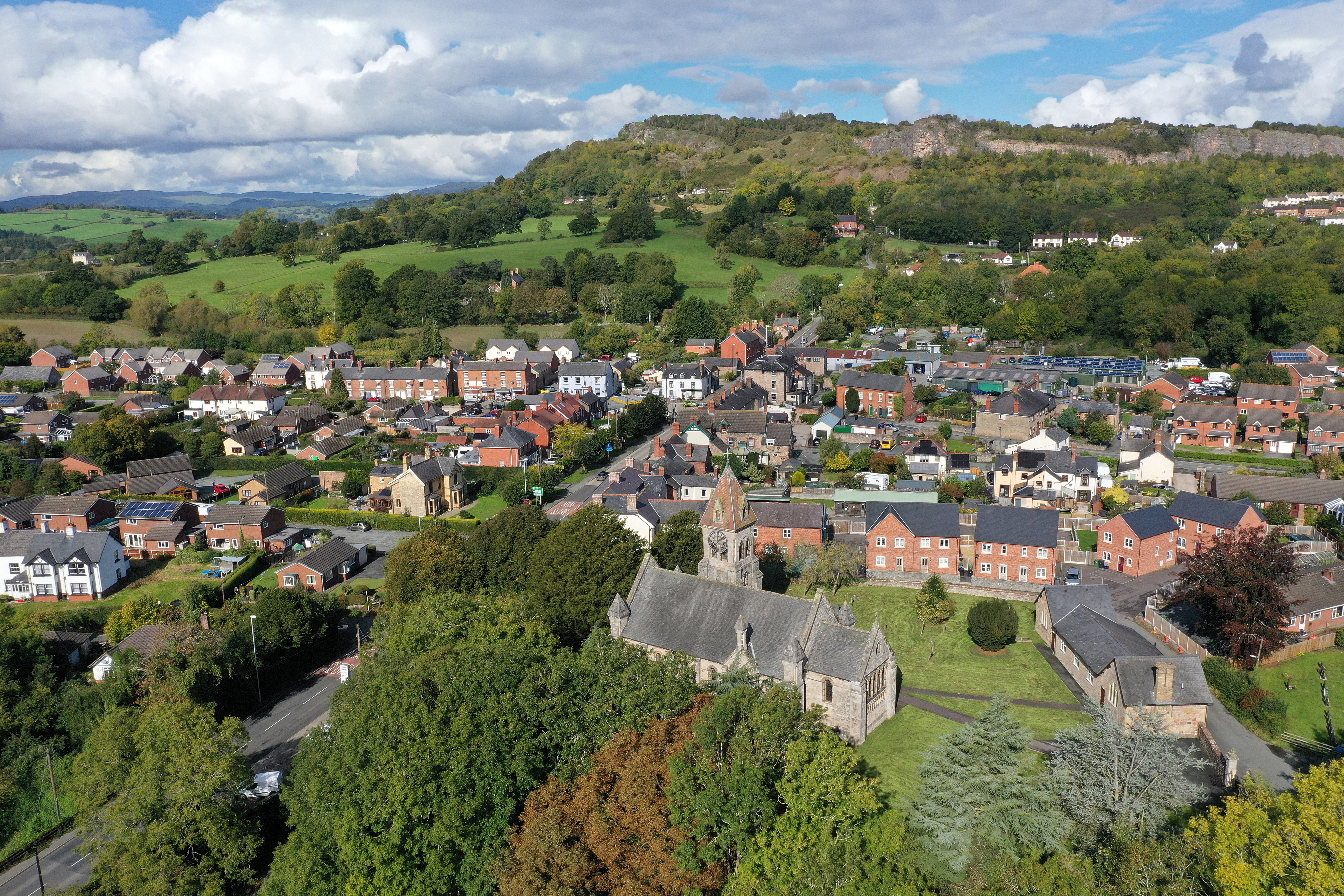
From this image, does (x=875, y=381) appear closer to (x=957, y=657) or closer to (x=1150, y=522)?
(x=1150, y=522)

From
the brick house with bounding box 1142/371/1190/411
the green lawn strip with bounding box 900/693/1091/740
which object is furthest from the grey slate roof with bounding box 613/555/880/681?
the brick house with bounding box 1142/371/1190/411

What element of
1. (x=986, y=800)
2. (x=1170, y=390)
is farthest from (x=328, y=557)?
(x=1170, y=390)

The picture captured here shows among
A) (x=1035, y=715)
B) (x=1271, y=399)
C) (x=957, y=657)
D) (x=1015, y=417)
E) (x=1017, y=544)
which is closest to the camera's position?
(x=1035, y=715)

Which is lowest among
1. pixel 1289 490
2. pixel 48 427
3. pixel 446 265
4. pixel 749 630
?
pixel 48 427

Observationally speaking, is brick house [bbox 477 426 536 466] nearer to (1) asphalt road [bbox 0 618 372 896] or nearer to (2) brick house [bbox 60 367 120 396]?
(1) asphalt road [bbox 0 618 372 896]

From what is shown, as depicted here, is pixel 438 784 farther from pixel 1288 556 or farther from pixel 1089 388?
pixel 1089 388

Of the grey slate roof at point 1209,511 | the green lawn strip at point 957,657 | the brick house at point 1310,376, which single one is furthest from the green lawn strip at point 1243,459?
the green lawn strip at point 957,657

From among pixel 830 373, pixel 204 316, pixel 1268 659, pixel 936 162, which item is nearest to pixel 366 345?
pixel 204 316
